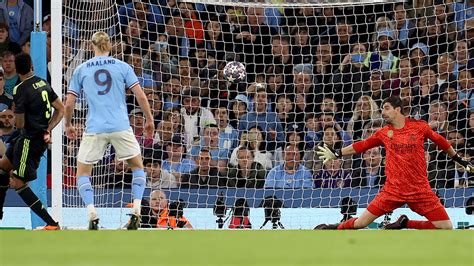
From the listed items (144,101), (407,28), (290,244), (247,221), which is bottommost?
(247,221)

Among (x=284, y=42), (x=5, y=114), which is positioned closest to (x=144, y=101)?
(x=5, y=114)

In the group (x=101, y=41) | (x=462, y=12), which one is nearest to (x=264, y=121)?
(x=462, y=12)

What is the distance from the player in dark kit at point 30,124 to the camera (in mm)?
10508

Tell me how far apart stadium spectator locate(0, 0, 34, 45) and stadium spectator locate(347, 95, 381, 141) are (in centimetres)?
464

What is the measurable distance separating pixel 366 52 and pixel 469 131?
1836 millimetres

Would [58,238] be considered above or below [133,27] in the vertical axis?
below

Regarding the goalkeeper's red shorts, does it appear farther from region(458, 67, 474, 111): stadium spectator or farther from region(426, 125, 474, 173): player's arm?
region(458, 67, 474, 111): stadium spectator

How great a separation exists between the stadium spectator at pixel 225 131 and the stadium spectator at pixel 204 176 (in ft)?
1.31

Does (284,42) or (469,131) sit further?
(284,42)

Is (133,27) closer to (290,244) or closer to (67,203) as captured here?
(67,203)

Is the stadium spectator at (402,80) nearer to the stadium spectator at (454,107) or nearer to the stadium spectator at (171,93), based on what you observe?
the stadium spectator at (454,107)

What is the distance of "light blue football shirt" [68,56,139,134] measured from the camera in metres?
9.80

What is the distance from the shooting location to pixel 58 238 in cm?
667

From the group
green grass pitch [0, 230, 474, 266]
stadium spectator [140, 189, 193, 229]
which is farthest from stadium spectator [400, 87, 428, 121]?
green grass pitch [0, 230, 474, 266]
